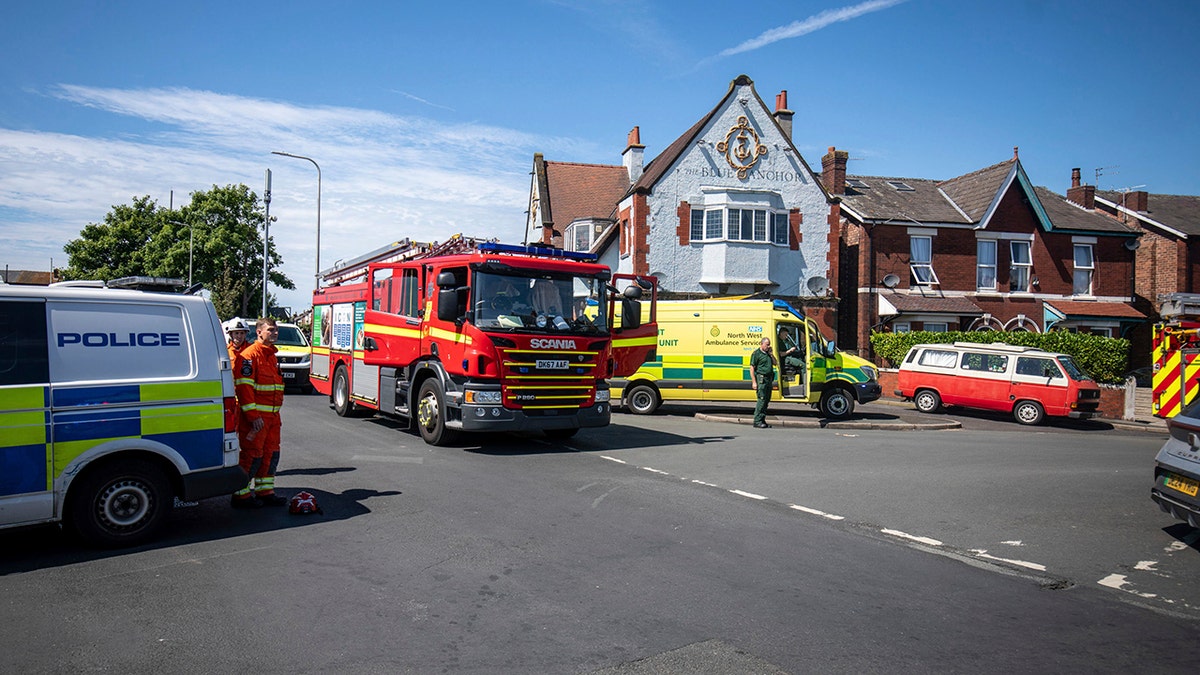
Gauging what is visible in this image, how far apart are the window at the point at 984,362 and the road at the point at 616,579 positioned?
37.6 ft

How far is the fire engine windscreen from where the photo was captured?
1129 cm

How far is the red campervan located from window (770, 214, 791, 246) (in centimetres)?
874

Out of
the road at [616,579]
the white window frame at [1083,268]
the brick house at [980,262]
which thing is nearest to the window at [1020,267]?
the brick house at [980,262]

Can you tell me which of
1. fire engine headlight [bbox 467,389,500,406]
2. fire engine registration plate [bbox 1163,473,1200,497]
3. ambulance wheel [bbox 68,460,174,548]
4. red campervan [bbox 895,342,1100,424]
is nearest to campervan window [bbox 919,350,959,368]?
red campervan [bbox 895,342,1100,424]

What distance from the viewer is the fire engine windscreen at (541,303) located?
11289 millimetres

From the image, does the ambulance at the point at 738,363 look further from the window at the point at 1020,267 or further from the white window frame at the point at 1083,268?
the white window frame at the point at 1083,268

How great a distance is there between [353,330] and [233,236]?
4040 cm

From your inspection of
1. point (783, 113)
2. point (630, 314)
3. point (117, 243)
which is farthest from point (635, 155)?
point (117, 243)

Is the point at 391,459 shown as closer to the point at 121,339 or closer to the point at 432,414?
the point at 432,414

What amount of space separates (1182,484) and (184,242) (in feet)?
178

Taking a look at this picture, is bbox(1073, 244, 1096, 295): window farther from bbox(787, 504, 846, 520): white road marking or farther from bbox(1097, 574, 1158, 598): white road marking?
bbox(1097, 574, 1158, 598): white road marking

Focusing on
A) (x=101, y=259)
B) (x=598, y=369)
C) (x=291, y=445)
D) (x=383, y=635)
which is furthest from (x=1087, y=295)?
(x=101, y=259)

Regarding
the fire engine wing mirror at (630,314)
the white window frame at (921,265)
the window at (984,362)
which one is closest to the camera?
the fire engine wing mirror at (630,314)

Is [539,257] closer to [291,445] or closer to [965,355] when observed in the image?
[291,445]
